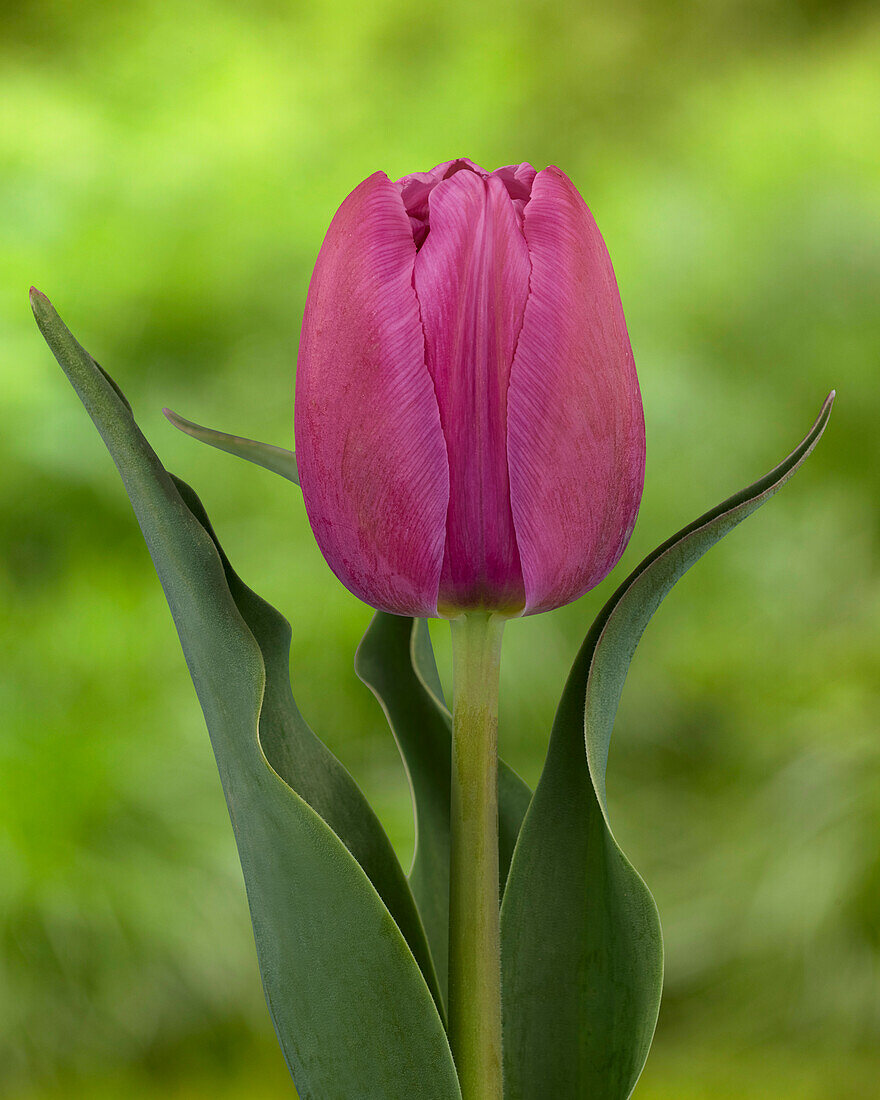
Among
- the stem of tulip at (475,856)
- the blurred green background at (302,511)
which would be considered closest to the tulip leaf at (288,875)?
the stem of tulip at (475,856)

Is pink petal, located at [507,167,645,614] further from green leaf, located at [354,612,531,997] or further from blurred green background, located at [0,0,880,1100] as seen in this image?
blurred green background, located at [0,0,880,1100]

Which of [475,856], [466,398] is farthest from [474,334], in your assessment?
[475,856]

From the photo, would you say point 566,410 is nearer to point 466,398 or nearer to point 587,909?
point 466,398

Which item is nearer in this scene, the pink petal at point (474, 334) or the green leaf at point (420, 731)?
the pink petal at point (474, 334)

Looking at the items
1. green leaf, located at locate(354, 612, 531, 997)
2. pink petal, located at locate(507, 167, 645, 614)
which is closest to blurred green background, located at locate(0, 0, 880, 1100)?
green leaf, located at locate(354, 612, 531, 997)

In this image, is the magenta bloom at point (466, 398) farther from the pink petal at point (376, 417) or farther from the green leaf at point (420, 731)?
the green leaf at point (420, 731)

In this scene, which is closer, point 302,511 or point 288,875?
point 288,875
